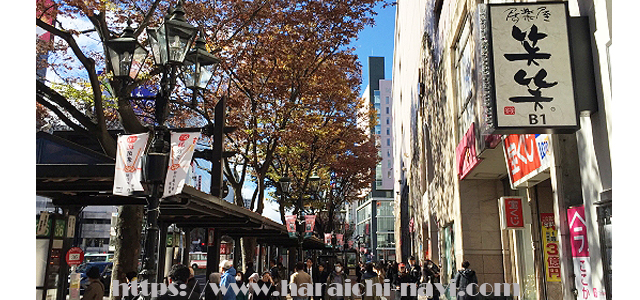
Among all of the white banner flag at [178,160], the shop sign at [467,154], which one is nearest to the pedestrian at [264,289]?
the white banner flag at [178,160]

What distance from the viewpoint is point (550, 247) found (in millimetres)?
10219

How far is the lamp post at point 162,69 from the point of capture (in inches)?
235

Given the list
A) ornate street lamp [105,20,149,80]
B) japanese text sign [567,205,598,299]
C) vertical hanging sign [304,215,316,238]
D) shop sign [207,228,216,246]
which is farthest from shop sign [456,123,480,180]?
shop sign [207,228,216,246]

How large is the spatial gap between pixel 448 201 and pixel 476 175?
10.5 ft

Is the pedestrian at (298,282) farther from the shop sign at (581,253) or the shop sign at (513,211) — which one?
the shop sign at (581,253)

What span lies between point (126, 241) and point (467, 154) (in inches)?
343

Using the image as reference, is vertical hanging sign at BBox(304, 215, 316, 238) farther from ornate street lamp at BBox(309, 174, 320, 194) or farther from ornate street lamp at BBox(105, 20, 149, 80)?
ornate street lamp at BBox(105, 20, 149, 80)

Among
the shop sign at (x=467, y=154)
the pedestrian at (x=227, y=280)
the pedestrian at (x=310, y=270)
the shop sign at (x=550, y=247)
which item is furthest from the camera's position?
the pedestrian at (x=310, y=270)

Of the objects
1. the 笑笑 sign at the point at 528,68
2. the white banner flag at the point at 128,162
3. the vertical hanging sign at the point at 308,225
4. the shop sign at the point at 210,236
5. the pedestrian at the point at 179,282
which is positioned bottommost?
the pedestrian at the point at 179,282

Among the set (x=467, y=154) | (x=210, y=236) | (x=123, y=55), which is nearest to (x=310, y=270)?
(x=210, y=236)

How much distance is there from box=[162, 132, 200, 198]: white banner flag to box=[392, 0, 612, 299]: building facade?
13.7ft

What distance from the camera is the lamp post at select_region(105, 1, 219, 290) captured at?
5977mm

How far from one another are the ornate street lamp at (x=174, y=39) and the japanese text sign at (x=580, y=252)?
5748mm
